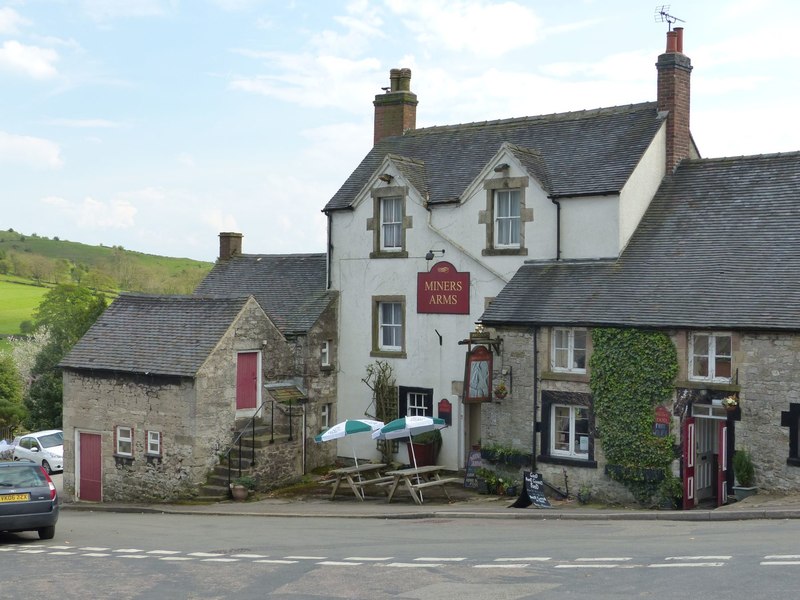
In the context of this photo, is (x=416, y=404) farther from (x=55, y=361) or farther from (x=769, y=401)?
(x=55, y=361)

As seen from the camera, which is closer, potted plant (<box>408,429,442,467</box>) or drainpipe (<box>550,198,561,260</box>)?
drainpipe (<box>550,198,561,260</box>)

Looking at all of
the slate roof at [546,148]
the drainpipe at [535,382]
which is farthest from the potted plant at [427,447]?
the slate roof at [546,148]

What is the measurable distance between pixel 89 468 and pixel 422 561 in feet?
50.2

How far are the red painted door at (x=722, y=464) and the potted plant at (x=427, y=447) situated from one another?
800 centimetres

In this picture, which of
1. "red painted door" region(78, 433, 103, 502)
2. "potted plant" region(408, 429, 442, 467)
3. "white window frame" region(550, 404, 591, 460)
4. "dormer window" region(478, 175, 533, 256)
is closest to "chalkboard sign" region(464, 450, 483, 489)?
"potted plant" region(408, 429, 442, 467)

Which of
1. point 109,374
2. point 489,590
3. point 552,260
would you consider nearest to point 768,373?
point 552,260

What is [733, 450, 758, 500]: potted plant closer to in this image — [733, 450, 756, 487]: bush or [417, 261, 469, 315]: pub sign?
[733, 450, 756, 487]: bush

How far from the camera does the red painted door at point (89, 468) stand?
86.3ft

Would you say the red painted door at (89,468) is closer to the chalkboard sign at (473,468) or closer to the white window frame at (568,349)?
the chalkboard sign at (473,468)

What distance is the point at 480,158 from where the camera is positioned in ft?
89.0

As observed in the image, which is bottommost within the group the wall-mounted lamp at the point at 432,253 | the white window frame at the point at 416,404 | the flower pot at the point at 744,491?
the flower pot at the point at 744,491

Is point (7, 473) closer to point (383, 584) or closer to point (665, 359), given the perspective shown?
point (383, 584)

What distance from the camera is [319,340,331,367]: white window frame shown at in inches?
1104

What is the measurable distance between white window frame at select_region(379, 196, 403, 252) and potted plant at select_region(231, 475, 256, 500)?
7.36 m
